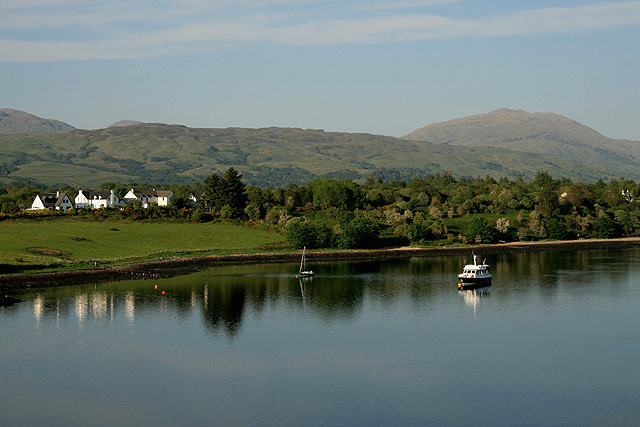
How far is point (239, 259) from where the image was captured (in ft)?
426

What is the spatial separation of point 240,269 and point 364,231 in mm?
36687

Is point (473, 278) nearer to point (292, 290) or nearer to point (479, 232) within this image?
point (292, 290)

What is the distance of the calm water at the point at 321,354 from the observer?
46.2 meters

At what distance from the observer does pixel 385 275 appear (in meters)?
112

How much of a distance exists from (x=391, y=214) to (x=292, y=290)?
74.7 metres

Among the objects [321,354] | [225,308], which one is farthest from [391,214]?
[321,354]

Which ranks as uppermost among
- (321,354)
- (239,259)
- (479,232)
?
(479,232)

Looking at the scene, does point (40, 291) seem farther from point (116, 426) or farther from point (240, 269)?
point (116, 426)

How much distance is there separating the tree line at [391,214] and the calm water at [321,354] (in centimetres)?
4834

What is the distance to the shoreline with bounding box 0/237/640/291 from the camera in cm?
9800

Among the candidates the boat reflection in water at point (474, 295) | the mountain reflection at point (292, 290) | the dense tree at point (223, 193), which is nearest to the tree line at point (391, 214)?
the dense tree at point (223, 193)

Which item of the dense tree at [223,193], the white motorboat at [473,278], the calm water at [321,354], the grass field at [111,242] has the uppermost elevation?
the dense tree at [223,193]

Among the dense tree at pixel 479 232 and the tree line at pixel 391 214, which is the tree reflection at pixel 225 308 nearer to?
the tree line at pixel 391 214

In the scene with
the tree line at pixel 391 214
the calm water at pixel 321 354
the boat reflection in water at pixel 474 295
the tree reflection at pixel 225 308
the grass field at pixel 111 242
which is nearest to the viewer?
the calm water at pixel 321 354
